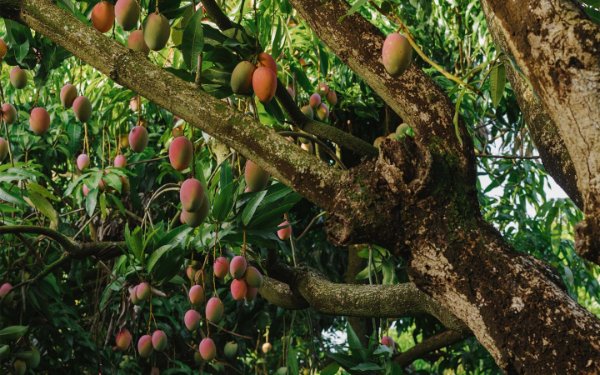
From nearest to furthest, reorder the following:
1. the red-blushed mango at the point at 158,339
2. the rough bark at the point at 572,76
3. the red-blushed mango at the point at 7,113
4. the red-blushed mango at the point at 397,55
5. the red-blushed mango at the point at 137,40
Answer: the rough bark at the point at 572,76 < the red-blushed mango at the point at 397,55 < the red-blushed mango at the point at 137,40 < the red-blushed mango at the point at 7,113 < the red-blushed mango at the point at 158,339

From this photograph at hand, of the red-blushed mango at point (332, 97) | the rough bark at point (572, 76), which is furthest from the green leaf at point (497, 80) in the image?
the red-blushed mango at point (332, 97)

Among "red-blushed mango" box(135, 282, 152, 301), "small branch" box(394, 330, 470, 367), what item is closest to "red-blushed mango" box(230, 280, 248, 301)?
"red-blushed mango" box(135, 282, 152, 301)

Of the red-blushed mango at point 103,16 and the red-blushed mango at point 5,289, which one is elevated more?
the red-blushed mango at point 103,16

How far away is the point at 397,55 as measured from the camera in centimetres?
110

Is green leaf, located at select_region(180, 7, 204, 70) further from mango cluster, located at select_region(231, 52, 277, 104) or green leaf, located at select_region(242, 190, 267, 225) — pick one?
green leaf, located at select_region(242, 190, 267, 225)

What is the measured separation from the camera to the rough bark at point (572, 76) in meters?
0.80

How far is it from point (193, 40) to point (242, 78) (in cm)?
10

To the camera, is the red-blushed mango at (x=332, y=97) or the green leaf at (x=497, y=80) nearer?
the green leaf at (x=497, y=80)

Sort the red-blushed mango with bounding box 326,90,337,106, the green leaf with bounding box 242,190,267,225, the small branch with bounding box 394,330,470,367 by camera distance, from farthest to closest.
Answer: the red-blushed mango with bounding box 326,90,337,106 → the small branch with bounding box 394,330,470,367 → the green leaf with bounding box 242,190,267,225

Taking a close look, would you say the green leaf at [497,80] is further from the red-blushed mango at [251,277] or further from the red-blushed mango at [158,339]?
the red-blushed mango at [158,339]

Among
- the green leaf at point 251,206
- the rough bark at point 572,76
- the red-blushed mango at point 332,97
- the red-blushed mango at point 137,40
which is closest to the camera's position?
the rough bark at point 572,76

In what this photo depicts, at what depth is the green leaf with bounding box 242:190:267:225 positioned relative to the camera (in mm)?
1503

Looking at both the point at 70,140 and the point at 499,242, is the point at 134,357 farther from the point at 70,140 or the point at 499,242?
the point at 499,242

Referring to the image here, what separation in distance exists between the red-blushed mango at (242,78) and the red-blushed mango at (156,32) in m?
0.11
